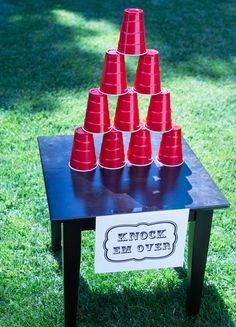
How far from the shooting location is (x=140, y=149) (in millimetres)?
2068

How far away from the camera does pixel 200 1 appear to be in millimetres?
6051

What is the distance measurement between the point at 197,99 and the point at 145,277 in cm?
187

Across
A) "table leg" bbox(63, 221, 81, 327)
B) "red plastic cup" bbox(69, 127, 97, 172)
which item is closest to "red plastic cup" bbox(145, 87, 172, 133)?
"red plastic cup" bbox(69, 127, 97, 172)

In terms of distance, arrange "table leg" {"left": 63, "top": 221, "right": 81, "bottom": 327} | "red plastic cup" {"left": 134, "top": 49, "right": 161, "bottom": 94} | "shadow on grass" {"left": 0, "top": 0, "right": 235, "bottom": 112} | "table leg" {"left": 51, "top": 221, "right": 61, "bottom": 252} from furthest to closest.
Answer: "shadow on grass" {"left": 0, "top": 0, "right": 235, "bottom": 112} < "table leg" {"left": 51, "top": 221, "right": 61, "bottom": 252} < "red plastic cup" {"left": 134, "top": 49, "right": 161, "bottom": 94} < "table leg" {"left": 63, "top": 221, "right": 81, "bottom": 327}

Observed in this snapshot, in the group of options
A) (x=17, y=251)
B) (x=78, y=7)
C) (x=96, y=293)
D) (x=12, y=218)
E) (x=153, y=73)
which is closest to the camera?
(x=153, y=73)

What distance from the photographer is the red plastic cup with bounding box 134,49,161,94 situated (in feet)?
6.42

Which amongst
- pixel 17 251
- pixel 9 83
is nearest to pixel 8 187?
pixel 17 251

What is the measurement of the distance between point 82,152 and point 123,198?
24cm

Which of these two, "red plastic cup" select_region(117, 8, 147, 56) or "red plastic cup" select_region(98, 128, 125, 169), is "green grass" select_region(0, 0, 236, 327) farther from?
"red plastic cup" select_region(117, 8, 147, 56)

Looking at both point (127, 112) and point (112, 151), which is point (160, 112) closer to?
point (127, 112)

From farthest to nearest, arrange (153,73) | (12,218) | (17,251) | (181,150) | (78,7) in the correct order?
(78,7) → (12,218) → (17,251) → (181,150) → (153,73)

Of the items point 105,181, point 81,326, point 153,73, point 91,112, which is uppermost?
point 153,73

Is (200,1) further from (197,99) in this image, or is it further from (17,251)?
(17,251)

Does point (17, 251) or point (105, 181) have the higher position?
point (105, 181)
